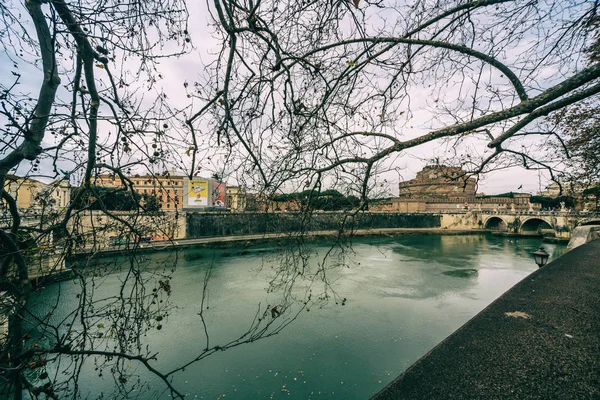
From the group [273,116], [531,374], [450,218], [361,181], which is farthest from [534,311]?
[450,218]

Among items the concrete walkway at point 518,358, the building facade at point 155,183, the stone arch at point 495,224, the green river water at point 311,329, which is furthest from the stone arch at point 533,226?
the building facade at point 155,183

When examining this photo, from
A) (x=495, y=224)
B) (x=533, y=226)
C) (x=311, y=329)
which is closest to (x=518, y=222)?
(x=533, y=226)

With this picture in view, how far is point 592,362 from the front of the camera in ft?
5.01

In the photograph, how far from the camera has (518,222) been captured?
113ft

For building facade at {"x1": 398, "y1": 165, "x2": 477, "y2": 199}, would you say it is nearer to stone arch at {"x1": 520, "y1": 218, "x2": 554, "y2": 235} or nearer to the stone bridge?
the stone bridge

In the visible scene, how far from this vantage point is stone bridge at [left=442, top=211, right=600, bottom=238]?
2799cm

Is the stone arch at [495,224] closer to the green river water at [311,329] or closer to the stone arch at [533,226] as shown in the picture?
the stone arch at [533,226]

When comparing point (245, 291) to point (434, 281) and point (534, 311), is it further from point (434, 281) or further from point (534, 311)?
point (534, 311)

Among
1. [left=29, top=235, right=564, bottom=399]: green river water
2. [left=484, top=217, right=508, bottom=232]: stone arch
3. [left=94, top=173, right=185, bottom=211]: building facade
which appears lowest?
[left=29, top=235, right=564, bottom=399]: green river water

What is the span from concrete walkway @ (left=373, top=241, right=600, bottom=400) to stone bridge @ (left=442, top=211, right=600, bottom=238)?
29333 millimetres

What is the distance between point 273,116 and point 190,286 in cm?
1274

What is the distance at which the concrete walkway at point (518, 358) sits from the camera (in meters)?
1.36

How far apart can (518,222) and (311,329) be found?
1450 inches

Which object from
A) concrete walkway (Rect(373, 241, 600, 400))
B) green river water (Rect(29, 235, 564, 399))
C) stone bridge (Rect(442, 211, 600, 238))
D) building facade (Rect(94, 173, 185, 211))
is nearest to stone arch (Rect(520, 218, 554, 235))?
stone bridge (Rect(442, 211, 600, 238))
